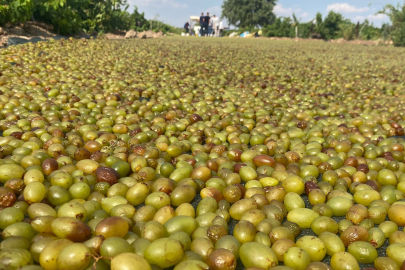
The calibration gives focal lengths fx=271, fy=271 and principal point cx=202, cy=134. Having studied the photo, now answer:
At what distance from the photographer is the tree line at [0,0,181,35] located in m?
13.8

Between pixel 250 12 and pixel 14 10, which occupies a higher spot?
pixel 250 12

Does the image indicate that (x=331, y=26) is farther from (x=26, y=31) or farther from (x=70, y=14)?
(x=26, y=31)

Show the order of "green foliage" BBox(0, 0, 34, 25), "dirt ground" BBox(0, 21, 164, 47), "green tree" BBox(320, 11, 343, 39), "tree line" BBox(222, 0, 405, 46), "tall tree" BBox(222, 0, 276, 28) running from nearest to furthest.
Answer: "dirt ground" BBox(0, 21, 164, 47) → "green foliage" BBox(0, 0, 34, 25) → "tree line" BBox(222, 0, 405, 46) → "green tree" BBox(320, 11, 343, 39) → "tall tree" BBox(222, 0, 276, 28)

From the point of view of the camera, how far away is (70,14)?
18.1 m

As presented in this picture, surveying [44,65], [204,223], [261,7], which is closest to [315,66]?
[44,65]

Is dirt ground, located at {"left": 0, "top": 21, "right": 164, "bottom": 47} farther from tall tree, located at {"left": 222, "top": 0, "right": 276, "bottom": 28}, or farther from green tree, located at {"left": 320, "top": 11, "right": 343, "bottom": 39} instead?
tall tree, located at {"left": 222, "top": 0, "right": 276, "bottom": 28}

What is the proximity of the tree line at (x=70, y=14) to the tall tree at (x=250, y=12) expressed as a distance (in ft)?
146

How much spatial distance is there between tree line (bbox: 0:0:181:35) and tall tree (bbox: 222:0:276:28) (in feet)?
146

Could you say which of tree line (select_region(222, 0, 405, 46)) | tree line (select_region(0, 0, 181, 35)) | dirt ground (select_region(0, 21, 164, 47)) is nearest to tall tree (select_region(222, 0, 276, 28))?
tree line (select_region(222, 0, 405, 46))

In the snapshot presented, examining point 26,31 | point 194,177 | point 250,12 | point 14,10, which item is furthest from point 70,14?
point 250,12

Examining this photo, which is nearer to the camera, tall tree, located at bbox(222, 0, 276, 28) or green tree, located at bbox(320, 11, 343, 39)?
green tree, located at bbox(320, 11, 343, 39)

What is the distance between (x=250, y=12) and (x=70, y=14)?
60.3m

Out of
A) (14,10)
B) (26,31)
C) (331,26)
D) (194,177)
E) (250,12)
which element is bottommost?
(194,177)

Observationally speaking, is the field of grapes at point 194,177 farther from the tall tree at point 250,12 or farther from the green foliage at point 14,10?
the tall tree at point 250,12
